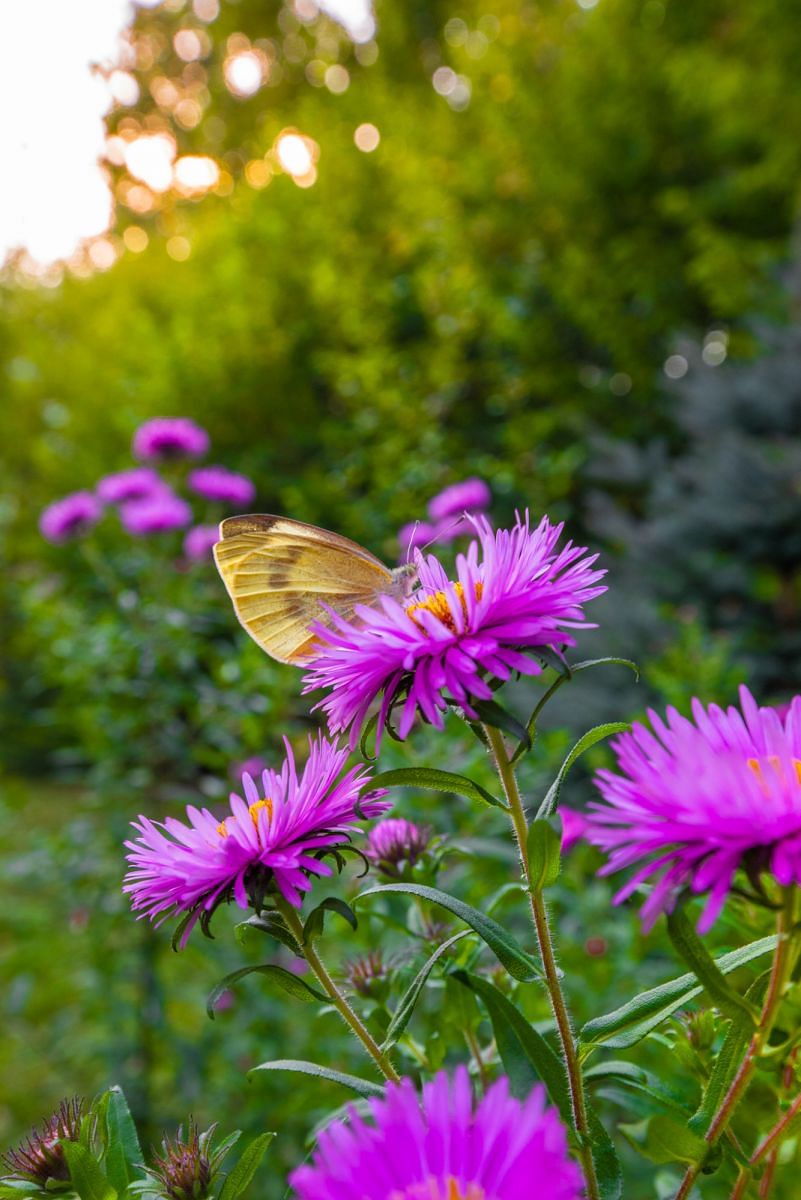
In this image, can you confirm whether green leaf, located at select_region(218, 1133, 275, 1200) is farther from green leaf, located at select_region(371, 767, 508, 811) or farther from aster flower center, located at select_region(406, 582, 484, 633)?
aster flower center, located at select_region(406, 582, 484, 633)


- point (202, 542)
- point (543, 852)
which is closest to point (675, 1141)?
point (543, 852)

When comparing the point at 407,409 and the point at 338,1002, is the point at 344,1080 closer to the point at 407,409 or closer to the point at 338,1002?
the point at 338,1002

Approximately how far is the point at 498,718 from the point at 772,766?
0.15 meters

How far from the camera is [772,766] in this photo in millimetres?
461

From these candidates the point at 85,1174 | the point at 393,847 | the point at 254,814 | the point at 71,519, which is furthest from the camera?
the point at 71,519

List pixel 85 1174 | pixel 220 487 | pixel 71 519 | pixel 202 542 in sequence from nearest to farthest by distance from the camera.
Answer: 1. pixel 85 1174
2. pixel 202 542
3. pixel 220 487
4. pixel 71 519

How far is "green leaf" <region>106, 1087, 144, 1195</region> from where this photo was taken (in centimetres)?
55

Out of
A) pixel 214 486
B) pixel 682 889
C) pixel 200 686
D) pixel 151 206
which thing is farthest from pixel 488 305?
pixel 151 206

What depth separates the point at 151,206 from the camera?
12.4m

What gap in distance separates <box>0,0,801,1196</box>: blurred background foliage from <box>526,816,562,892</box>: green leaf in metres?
0.60

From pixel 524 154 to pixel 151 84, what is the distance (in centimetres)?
923

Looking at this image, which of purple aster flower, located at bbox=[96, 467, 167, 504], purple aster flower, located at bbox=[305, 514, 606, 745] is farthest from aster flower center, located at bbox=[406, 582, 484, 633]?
purple aster flower, located at bbox=[96, 467, 167, 504]

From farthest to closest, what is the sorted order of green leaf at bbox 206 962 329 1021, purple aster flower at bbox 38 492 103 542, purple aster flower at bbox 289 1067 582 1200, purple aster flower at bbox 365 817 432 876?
purple aster flower at bbox 38 492 103 542, purple aster flower at bbox 365 817 432 876, green leaf at bbox 206 962 329 1021, purple aster flower at bbox 289 1067 582 1200

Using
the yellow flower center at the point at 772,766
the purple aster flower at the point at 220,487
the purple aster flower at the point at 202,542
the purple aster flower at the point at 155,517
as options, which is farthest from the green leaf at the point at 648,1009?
the purple aster flower at the point at 220,487
